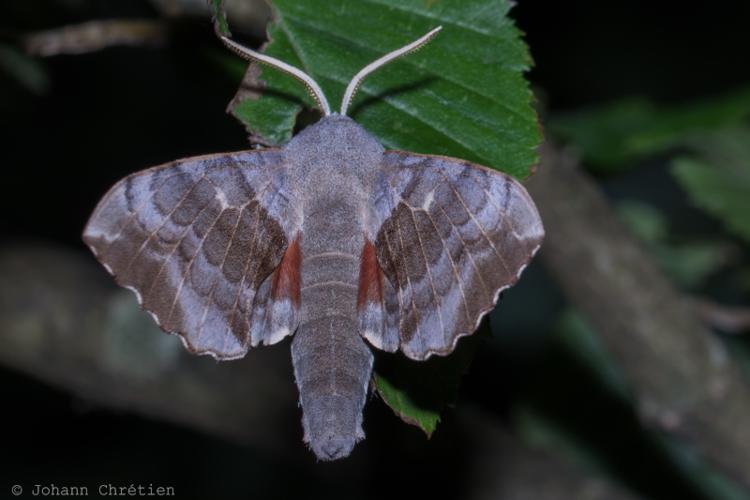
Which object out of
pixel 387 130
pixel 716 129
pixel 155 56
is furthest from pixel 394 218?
pixel 155 56

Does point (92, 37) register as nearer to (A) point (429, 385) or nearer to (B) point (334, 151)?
(B) point (334, 151)

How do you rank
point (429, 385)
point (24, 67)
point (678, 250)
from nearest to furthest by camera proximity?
point (429, 385) < point (24, 67) < point (678, 250)

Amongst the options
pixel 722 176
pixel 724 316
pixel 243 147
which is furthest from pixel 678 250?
pixel 243 147

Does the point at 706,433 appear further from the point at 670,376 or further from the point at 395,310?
the point at 395,310

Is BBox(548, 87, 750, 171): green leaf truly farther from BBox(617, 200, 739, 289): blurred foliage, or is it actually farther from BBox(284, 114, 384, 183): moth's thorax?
BBox(284, 114, 384, 183): moth's thorax

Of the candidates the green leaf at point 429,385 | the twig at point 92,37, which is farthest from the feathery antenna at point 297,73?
the twig at point 92,37

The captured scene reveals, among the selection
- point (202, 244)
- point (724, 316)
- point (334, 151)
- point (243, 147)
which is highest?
point (334, 151)
